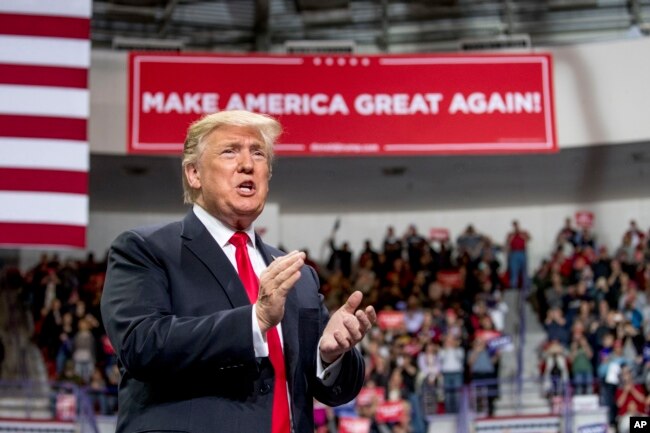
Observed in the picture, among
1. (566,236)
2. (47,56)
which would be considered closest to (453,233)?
(566,236)

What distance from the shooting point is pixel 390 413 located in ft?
40.5

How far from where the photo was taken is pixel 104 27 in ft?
66.2

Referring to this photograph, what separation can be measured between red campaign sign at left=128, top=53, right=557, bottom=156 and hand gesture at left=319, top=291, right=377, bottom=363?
11.7 m

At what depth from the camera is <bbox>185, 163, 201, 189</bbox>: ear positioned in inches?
101

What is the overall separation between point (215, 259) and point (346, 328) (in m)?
0.36

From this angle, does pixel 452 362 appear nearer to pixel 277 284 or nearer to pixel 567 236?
pixel 567 236

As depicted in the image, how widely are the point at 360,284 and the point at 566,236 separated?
4094 mm

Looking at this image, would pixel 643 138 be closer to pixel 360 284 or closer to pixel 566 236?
pixel 566 236

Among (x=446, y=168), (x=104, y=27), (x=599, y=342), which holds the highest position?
(x=104, y=27)

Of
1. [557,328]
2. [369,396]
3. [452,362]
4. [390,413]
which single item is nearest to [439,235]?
[557,328]

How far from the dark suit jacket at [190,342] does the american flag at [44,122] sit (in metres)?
6.05

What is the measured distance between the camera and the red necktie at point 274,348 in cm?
238

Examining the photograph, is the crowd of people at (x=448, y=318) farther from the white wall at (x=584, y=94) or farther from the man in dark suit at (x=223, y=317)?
the man in dark suit at (x=223, y=317)

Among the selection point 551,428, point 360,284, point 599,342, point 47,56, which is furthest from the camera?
point 360,284
